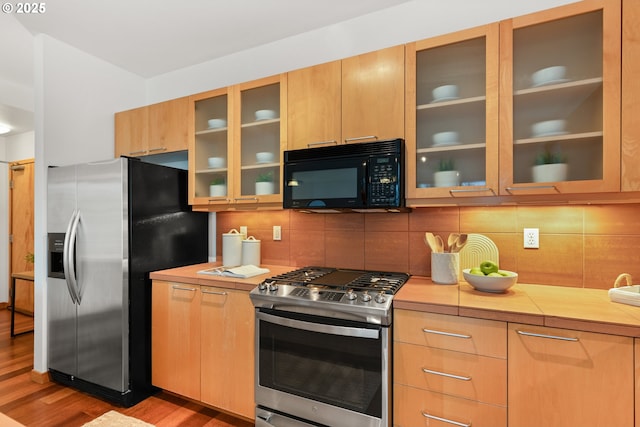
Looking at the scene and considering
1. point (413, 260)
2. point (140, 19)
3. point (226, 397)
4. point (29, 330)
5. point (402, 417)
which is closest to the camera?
point (402, 417)

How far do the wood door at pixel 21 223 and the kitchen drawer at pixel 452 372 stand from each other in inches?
195

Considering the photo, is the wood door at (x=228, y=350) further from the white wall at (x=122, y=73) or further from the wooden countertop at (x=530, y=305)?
the white wall at (x=122, y=73)

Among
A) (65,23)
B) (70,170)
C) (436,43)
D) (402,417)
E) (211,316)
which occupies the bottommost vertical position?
(402,417)

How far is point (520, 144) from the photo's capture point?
62.4 inches

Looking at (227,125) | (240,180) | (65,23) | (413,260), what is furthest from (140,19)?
(413,260)

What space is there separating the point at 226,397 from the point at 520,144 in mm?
2159

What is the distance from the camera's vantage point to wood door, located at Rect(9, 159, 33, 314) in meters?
4.20

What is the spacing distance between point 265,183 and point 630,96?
1.94 metres

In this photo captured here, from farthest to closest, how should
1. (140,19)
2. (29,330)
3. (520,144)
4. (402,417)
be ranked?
(29,330), (140,19), (520,144), (402,417)

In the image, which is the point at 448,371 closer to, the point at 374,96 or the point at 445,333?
the point at 445,333

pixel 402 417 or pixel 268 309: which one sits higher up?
pixel 268 309

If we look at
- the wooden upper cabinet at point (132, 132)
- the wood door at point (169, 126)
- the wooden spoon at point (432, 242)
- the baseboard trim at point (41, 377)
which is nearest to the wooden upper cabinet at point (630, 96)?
the wooden spoon at point (432, 242)

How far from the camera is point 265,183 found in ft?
7.24

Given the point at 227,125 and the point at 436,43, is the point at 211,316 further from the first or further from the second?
the point at 436,43
